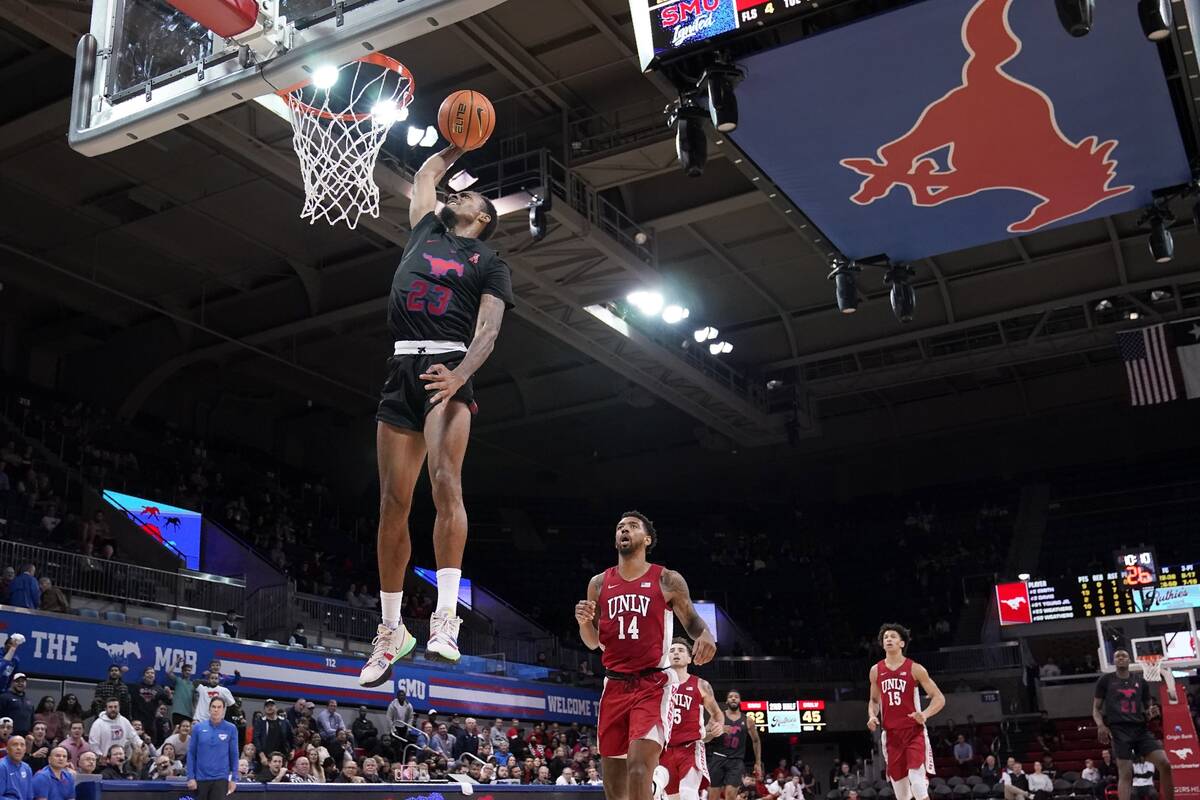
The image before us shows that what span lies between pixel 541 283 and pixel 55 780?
12337 mm

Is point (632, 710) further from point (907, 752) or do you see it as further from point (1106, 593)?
point (1106, 593)

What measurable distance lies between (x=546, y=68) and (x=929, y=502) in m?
23.7

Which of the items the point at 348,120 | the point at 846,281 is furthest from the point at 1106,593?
the point at 348,120

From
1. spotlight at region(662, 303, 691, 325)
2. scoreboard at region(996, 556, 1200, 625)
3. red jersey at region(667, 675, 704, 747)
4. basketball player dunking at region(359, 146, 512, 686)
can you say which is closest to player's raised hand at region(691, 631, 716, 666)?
basketball player dunking at region(359, 146, 512, 686)

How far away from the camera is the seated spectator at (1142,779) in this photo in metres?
12.3

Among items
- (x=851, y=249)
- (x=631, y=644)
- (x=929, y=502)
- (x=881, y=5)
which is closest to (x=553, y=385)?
(x=929, y=502)

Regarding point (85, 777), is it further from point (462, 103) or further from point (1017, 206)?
point (1017, 206)

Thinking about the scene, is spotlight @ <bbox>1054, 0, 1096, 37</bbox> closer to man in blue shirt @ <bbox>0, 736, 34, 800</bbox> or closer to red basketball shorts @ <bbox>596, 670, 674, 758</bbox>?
red basketball shorts @ <bbox>596, 670, 674, 758</bbox>

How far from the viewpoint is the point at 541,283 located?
21359mm

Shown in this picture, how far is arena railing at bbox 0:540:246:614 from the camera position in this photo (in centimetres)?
1861

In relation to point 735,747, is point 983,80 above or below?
above

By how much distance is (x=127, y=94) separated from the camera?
6.99m

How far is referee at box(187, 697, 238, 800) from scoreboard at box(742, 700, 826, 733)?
21027 millimetres

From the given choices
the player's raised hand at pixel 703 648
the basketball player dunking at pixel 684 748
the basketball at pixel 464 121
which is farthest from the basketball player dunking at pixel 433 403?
the basketball player dunking at pixel 684 748
